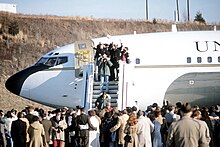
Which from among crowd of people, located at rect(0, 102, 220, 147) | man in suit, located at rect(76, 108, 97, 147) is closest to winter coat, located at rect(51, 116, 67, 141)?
crowd of people, located at rect(0, 102, 220, 147)

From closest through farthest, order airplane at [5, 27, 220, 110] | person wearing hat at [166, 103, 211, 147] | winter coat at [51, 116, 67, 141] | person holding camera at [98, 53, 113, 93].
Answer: person wearing hat at [166, 103, 211, 147] < winter coat at [51, 116, 67, 141] < person holding camera at [98, 53, 113, 93] < airplane at [5, 27, 220, 110]

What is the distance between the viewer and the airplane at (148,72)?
24625mm

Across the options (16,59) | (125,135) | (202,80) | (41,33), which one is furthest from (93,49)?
(41,33)

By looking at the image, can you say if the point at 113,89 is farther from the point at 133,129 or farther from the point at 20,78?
the point at 133,129

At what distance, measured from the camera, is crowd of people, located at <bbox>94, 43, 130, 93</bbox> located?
2397 centimetres

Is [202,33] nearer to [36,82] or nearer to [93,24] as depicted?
[36,82]

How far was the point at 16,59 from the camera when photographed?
5600 centimetres

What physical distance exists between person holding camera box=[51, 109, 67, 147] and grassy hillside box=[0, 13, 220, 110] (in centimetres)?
3052

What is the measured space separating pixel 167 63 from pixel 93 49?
9.87 ft

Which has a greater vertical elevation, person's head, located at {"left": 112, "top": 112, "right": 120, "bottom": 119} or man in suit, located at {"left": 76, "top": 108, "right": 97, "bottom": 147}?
person's head, located at {"left": 112, "top": 112, "right": 120, "bottom": 119}

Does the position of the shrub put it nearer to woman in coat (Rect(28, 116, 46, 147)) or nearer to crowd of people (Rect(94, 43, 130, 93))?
crowd of people (Rect(94, 43, 130, 93))

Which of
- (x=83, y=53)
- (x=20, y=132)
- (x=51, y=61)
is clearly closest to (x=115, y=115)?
(x=20, y=132)

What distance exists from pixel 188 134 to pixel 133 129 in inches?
212

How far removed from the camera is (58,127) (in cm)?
2031
